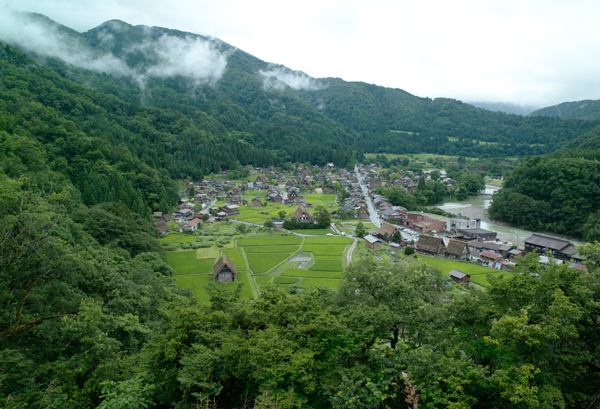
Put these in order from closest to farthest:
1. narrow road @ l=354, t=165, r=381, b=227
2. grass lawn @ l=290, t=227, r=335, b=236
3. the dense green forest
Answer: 1. grass lawn @ l=290, t=227, r=335, b=236
2. the dense green forest
3. narrow road @ l=354, t=165, r=381, b=227

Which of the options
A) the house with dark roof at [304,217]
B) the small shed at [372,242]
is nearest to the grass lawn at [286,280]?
the small shed at [372,242]

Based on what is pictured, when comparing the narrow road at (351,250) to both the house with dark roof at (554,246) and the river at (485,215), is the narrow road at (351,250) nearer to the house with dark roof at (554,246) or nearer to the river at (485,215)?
the house with dark roof at (554,246)

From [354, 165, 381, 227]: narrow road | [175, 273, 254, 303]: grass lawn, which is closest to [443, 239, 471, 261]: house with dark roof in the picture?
[354, 165, 381, 227]: narrow road

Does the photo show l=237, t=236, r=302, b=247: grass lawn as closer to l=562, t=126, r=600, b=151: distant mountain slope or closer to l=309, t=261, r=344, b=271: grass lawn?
l=309, t=261, r=344, b=271: grass lawn

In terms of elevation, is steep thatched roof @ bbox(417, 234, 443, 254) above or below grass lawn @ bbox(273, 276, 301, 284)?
above

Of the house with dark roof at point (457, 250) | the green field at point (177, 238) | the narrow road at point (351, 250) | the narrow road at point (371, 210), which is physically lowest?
the green field at point (177, 238)

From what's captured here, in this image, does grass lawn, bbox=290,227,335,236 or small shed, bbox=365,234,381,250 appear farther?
grass lawn, bbox=290,227,335,236
